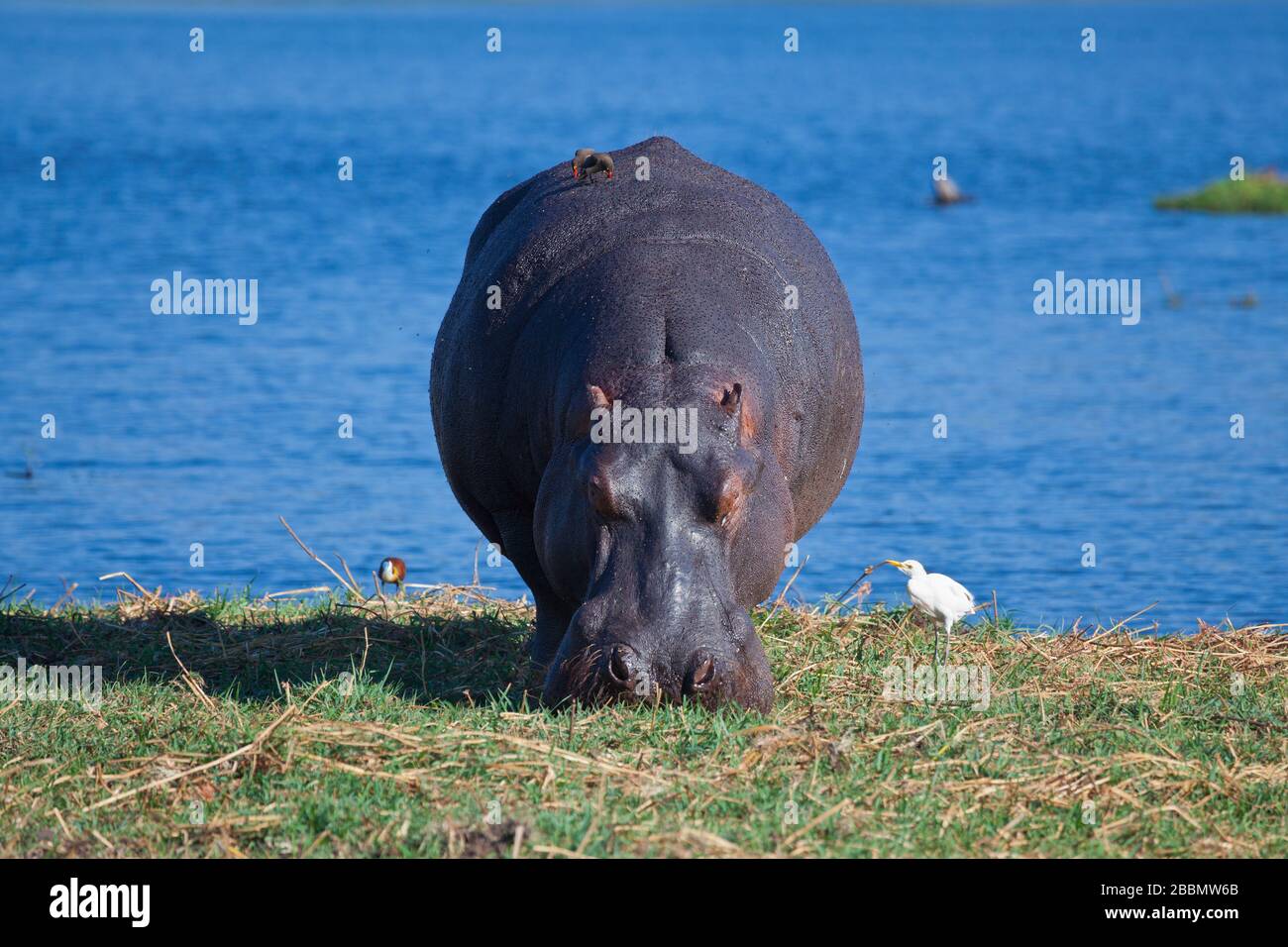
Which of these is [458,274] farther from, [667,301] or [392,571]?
[667,301]

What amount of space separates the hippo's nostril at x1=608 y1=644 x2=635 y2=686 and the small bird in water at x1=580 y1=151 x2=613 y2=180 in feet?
8.79

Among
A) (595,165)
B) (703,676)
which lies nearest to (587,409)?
(703,676)

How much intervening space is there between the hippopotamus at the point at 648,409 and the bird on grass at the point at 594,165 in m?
0.06

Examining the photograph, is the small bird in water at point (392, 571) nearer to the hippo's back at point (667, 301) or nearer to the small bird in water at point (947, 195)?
the hippo's back at point (667, 301)

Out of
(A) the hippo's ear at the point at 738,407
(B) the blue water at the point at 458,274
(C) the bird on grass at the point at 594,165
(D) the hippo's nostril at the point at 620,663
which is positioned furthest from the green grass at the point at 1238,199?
(D) the hippo's nostril at the point at 620,663

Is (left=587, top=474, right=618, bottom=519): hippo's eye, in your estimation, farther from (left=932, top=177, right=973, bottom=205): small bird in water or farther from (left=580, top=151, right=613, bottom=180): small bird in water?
(left=932, top=177, right=973, bottom=205): small bird in water

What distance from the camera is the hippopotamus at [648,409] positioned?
251 inches

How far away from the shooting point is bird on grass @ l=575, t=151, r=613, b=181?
820 centimetres

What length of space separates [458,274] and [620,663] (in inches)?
786

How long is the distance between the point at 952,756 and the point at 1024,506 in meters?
7.54

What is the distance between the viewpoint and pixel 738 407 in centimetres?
665

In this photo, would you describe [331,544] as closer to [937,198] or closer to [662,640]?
[662,640]

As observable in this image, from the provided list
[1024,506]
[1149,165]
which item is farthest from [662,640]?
[1149,165]
